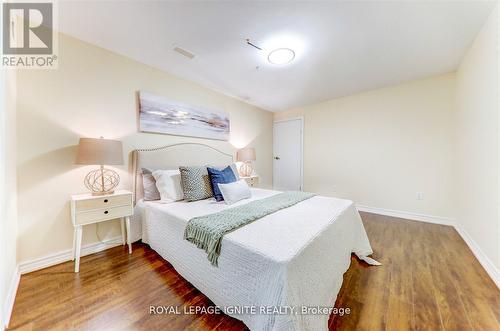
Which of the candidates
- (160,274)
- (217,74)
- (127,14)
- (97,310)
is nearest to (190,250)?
(160,274)

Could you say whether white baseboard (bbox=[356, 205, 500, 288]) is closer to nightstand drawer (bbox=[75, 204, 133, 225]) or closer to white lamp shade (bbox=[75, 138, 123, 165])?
nightstand drawer (bbox=[75, 204, 133, 225])

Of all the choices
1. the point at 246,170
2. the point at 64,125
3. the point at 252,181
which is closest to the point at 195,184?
the point at 64,125

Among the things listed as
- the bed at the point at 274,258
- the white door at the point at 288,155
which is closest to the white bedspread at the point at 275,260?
the bed at the point at 274,258

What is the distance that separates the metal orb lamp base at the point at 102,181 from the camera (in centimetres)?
193

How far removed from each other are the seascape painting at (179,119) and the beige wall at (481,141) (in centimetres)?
324

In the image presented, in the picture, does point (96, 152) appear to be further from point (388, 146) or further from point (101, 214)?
point (388, 146)

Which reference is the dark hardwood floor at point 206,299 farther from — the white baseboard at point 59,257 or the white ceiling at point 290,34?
the white ceiling at point 290,34

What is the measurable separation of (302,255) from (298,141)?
374cm

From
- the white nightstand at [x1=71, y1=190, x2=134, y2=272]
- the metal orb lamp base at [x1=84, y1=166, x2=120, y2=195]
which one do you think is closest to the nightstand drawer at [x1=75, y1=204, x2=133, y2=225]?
the white nightstand at [x1=71, y1=190, x2=134, y2=272]

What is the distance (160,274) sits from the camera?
1648 mm

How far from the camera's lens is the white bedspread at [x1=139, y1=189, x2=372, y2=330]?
924 mm

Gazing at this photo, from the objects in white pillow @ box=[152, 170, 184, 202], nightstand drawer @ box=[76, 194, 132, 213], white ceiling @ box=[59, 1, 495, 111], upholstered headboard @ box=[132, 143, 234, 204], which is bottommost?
nightstand drawer @ box=[76, 194, 132, 213]

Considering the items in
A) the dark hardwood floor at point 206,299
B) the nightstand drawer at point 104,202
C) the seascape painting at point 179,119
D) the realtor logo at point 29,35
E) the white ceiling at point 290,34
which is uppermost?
the white ceiling at point 290,34

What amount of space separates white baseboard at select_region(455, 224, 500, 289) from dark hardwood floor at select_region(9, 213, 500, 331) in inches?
1.9
